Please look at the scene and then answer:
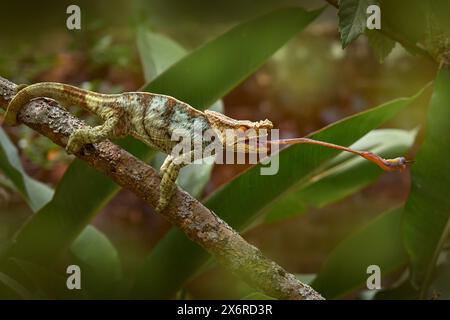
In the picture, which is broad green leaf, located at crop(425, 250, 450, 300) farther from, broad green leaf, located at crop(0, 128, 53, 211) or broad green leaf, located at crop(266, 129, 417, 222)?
broad green leaf, located at crop(0, 128, 53, 211)

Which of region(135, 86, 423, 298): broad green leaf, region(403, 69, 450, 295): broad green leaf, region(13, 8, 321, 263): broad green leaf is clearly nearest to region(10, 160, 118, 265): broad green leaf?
region(13, 8, 321, 263): broad green leaf

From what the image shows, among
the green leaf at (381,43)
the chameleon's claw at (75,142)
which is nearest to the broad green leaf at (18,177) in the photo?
the chameleon's claw at (75,142)

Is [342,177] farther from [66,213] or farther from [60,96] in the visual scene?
[60,96]

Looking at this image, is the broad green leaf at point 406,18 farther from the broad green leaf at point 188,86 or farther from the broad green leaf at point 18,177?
the broad green leaf at point 18,177

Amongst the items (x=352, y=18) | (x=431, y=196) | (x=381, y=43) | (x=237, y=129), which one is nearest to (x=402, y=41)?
(x=381, y=43)
